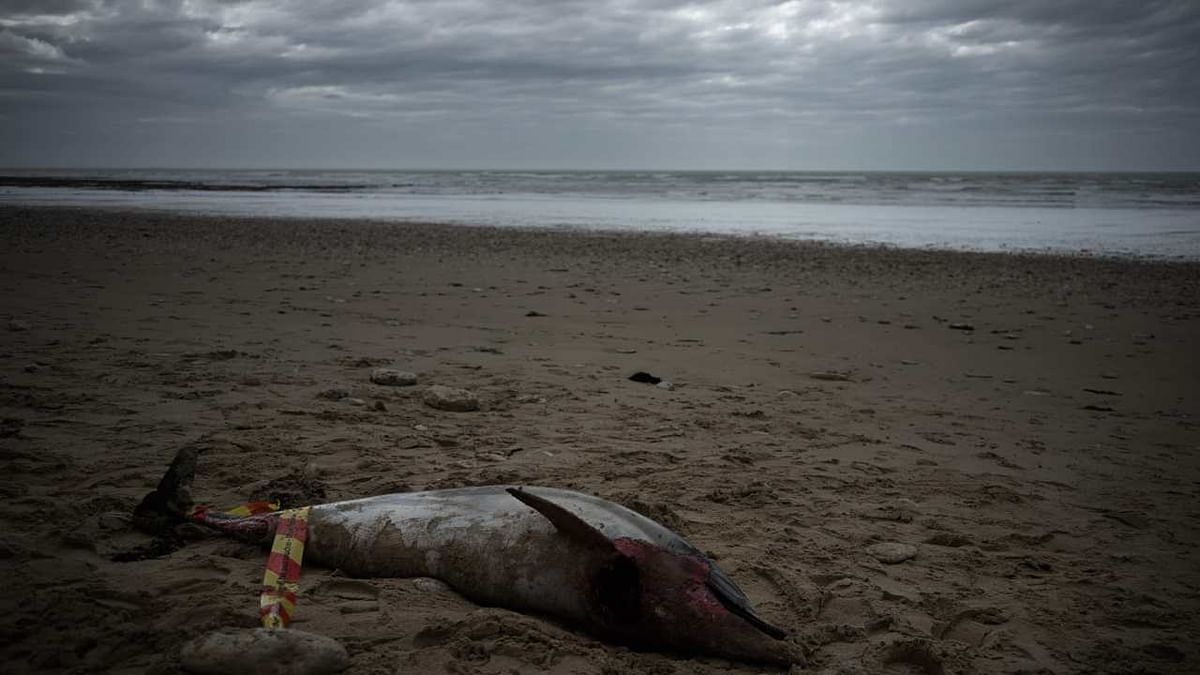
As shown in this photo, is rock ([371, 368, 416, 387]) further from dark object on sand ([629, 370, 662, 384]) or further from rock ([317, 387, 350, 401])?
dark object on sand ([629, 370, 662, 384])

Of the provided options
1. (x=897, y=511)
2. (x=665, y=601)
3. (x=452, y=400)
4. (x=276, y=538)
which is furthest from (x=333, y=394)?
(x=897, y=511)

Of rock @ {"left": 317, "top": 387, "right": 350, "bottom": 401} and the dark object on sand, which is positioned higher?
rock @ {"left": 317, "top": 387, "right": 350, "bottom": 401}

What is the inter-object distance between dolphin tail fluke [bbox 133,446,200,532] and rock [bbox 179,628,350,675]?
43.4 inches

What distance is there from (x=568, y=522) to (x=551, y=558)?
0.24m

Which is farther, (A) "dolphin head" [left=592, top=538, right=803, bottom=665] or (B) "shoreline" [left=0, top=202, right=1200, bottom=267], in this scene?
(B) "shoreline" [left=0, top=202, right=1200, bottom=267]

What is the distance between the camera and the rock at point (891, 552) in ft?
11.1

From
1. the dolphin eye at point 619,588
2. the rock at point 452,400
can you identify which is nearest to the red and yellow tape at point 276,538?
the dolphin eye at point 619,588

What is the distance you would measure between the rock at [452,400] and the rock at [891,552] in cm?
285

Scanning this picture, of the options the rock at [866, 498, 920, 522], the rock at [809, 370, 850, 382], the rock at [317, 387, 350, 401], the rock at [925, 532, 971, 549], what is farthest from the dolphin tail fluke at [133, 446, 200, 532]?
the rock at [809, 370, 850, 382]

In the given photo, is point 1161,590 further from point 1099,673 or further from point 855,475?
point 855,475

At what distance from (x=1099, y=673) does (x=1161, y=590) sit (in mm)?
871

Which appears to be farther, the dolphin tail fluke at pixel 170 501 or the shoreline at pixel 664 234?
the shoreline at pixel 664 234

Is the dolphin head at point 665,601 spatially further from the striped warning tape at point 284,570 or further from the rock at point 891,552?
the rock at point 891,552

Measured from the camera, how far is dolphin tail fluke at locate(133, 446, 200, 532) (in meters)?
3.20
